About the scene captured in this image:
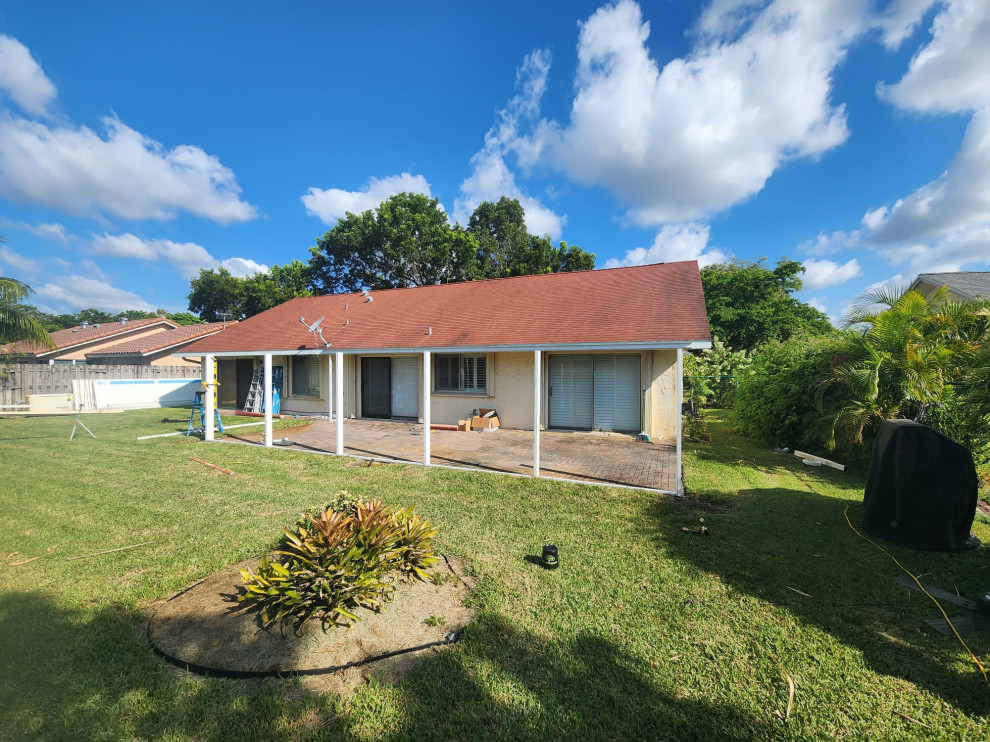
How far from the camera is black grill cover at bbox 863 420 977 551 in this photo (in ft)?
15.8

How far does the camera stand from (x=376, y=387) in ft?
49.1

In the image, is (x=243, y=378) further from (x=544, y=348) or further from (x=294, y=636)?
(x=294, y=636)

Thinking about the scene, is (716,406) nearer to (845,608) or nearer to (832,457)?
(832,457)

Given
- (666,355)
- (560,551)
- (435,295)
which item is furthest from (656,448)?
(435,295)

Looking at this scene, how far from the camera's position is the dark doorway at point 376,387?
582 inches

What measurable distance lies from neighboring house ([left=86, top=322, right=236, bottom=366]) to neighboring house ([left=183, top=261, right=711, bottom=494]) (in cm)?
1004

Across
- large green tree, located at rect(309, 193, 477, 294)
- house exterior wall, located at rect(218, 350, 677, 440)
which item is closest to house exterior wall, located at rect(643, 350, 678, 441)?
house exterior wall, located at rect(218, 350, 677, 440)

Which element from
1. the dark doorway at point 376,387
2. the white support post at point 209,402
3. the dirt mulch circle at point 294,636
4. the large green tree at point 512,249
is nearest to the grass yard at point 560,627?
the dirt mulch circle at point 294,636

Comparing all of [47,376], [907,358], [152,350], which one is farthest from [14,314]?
[907,358]

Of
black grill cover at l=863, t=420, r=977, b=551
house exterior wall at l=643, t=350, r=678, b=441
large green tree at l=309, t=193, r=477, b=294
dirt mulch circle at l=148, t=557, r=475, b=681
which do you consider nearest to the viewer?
dirt mulch circle at l=148, t=557, r=475, b=681

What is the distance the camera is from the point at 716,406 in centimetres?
1934

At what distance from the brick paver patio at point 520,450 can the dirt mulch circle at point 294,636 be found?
4.33m

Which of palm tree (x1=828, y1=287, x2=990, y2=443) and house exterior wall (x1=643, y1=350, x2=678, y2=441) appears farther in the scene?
house exterior wall (x1=643, y1=350, x2=678, y2=441)

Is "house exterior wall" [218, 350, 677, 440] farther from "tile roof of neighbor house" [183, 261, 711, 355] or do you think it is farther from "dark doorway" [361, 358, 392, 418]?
"tile roof of neighbor house" [183, 261, 711, 355]
